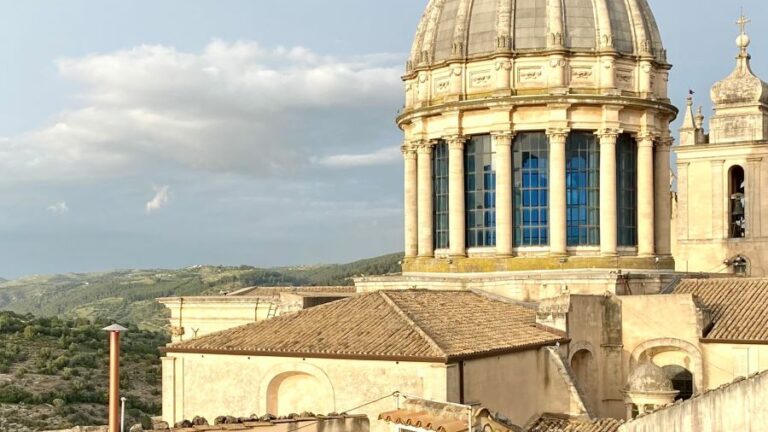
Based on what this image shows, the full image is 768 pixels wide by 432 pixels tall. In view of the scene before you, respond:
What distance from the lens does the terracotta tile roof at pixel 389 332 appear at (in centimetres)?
2333

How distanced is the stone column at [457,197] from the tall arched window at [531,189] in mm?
1807

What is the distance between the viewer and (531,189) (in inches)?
1335

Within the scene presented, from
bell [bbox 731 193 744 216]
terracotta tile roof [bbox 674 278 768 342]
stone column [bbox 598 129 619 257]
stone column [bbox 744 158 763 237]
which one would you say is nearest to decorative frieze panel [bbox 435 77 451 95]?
stone column [bbox 598 129 619 257]

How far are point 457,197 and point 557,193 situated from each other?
3.42m

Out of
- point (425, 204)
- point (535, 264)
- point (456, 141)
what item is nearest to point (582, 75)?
point (456, 141)

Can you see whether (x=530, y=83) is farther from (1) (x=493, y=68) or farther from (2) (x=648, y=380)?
(2) (x=648, y=380)

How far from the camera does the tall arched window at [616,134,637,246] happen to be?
113 ft

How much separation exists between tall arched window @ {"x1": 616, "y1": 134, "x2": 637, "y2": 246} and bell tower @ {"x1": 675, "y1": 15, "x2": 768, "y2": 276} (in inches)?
599

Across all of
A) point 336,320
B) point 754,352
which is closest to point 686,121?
point 754,352

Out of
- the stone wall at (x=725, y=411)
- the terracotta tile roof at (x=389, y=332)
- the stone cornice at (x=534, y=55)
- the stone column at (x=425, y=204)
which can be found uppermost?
the stone cornice at (x=534, y=55)

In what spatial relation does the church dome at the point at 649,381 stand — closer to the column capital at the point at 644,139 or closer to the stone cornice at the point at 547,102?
the stone cornice at the point at 547,102

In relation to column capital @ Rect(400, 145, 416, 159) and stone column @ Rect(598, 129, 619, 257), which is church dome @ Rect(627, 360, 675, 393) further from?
column capital @ Rect(400, 145, 416, 159)

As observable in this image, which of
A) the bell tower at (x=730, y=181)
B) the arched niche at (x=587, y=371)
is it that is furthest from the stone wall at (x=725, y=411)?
the bell tower at (x=730, y=181)

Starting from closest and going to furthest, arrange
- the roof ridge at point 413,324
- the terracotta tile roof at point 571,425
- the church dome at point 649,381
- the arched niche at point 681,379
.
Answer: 1. the roof ridge at point 413,324
2. the terracotta tile roof at point 571,425
3. the church dome at point 649,381
4. the arched niche at point 681,379
